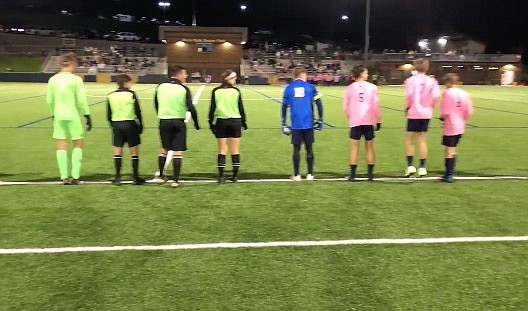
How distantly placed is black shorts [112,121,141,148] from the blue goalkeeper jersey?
8.34 feet

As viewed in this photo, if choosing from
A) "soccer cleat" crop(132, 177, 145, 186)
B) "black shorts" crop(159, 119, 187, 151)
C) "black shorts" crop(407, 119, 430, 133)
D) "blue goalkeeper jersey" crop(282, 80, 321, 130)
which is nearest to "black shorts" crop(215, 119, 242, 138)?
"black shorts" crop(159, 119, 187, 151)

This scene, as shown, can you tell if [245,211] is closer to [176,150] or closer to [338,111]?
[176,150]

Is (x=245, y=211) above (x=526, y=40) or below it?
below

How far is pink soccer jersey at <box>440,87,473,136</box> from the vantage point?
8.02 m

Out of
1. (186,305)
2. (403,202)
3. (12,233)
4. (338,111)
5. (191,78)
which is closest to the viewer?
(186,305)

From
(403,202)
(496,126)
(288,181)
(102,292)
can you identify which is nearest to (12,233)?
(102,292)

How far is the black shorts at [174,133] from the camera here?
7578 millimetres

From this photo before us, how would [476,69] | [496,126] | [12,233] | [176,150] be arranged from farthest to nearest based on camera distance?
1. [476,69]
2. [496,126]
3. [176,150]
4. [12,233]

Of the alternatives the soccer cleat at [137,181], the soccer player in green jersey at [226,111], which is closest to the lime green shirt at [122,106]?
the soccer cleat at [137,181]

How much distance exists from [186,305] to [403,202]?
394 centimetres

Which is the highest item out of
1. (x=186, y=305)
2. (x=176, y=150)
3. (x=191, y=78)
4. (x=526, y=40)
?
(x=526, y=40)

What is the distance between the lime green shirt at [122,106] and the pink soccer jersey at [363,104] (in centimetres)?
348

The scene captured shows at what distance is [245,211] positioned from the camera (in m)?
6.35

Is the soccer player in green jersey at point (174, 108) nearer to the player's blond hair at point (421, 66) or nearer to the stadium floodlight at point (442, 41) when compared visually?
the player's blond hair at point (421, 66)
